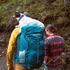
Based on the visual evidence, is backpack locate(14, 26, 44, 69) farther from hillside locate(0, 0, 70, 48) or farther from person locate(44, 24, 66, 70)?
hillside locate(0, 0, 70, 48)

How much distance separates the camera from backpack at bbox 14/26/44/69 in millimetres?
4137

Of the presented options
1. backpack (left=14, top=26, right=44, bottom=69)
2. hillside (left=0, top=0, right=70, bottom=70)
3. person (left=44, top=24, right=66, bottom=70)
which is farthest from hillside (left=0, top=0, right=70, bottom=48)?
backpack (left=14, top=26, right=44, bottom=69)

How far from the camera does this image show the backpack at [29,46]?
13.6 feet

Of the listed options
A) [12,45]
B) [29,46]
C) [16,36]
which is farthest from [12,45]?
[29,46]

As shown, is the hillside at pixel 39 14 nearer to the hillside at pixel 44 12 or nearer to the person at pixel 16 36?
the hillside at pixel 44 12

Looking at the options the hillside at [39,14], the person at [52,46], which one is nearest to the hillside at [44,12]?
the hillside at [39,14]

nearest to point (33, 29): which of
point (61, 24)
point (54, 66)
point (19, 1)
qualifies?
point (54, 66)

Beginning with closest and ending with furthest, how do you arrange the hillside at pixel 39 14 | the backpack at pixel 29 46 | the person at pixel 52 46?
1. the backpack at pixel 29 46
2. the person at pixel 52 46
3. the hillside at pixel 39 14

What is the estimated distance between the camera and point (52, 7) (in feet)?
36.1

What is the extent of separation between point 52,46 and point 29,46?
858 mm

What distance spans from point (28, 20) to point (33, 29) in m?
0.19

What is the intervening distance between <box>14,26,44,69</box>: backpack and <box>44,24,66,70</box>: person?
2.03 feet

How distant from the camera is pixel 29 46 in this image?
4.15 meters

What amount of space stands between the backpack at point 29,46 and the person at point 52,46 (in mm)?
619
